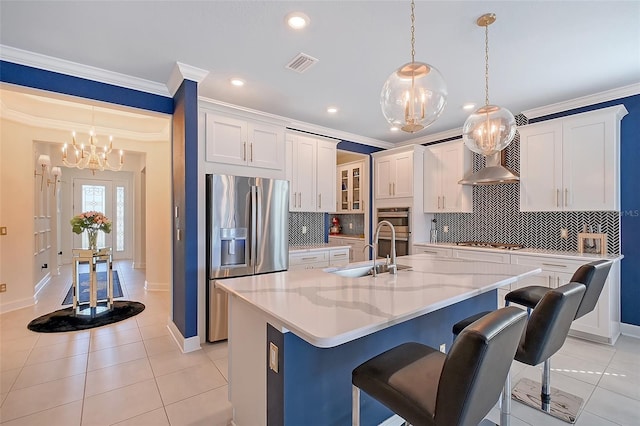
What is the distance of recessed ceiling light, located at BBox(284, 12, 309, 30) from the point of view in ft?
6.80

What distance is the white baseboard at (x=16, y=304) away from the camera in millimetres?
3868

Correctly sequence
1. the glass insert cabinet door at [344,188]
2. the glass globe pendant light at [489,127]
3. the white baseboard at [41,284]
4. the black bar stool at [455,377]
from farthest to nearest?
the glass insert cabinet door at [344,188] < the white baseboard at [41,284] < the glass globe pendant light at [489,127] < the black bar stool at [455,377]

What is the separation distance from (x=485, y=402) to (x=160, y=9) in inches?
112

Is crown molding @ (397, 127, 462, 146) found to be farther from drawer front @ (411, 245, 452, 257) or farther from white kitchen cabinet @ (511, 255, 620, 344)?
white kitchen cabinet @ (511, 255, 620, 344)

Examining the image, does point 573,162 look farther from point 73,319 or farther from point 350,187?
point 73,319

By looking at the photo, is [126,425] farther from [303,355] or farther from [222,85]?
[222,85]

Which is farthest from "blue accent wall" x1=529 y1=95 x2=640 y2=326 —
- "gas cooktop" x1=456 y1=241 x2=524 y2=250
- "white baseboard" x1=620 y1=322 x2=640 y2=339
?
"gas cooktop" x1=456 y1=241 x2=524 y2=250

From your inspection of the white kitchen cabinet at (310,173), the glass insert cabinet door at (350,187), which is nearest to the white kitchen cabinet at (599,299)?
the white kitchen cabinet at (310,173)

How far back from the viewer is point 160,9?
2031 mm

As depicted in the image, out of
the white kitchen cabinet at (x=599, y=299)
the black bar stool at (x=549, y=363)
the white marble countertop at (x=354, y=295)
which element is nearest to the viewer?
the white marble countertop at (x=354, y=295)

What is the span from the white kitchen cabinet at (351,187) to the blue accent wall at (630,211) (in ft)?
10.9

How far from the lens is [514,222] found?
4.12 metres

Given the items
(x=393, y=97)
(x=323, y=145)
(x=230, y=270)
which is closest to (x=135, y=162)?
(x=323, y=145)

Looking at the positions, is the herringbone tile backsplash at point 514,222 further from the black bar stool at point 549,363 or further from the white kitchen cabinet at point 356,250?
the black bar stool at point 549,363
